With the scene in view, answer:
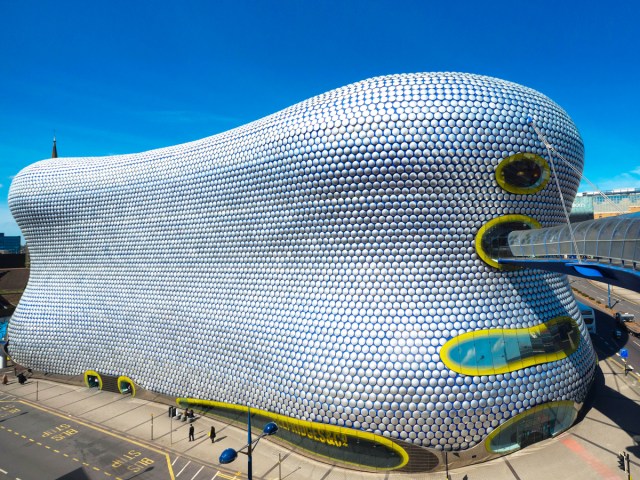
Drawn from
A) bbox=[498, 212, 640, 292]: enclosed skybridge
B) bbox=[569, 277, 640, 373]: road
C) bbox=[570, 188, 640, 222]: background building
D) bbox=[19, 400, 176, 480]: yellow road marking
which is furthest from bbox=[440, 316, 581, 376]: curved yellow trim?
bbox=[570, 188, 640, 222]: background building

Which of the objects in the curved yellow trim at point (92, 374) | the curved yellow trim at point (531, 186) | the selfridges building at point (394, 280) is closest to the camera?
the selfridges building at point (394, 280)

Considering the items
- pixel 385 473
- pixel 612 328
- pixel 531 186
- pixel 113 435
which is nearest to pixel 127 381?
pixel 113 435

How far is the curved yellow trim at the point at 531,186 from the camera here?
1884 cm

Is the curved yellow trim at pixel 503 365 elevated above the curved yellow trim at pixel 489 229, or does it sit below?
below

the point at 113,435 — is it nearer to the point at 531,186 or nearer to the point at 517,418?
the point at 517,418

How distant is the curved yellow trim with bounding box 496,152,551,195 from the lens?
1884 centimetres

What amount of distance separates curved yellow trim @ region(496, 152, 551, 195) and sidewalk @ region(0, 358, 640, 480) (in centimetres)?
1167

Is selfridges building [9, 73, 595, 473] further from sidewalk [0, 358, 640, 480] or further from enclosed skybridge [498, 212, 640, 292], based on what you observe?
enclosed skybridge [498, 212, 640, 292]

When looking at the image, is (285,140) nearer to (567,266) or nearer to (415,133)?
(415,133)

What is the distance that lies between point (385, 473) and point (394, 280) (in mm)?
8400

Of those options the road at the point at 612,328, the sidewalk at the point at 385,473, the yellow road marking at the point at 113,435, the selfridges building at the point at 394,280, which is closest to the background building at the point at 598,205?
the road at the point at 612,328

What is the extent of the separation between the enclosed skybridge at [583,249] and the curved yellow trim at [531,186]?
67.6 inches

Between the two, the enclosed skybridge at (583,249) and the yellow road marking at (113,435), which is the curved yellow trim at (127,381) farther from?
the enclosed skybridge at (583,249)

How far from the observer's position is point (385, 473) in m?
18.0
